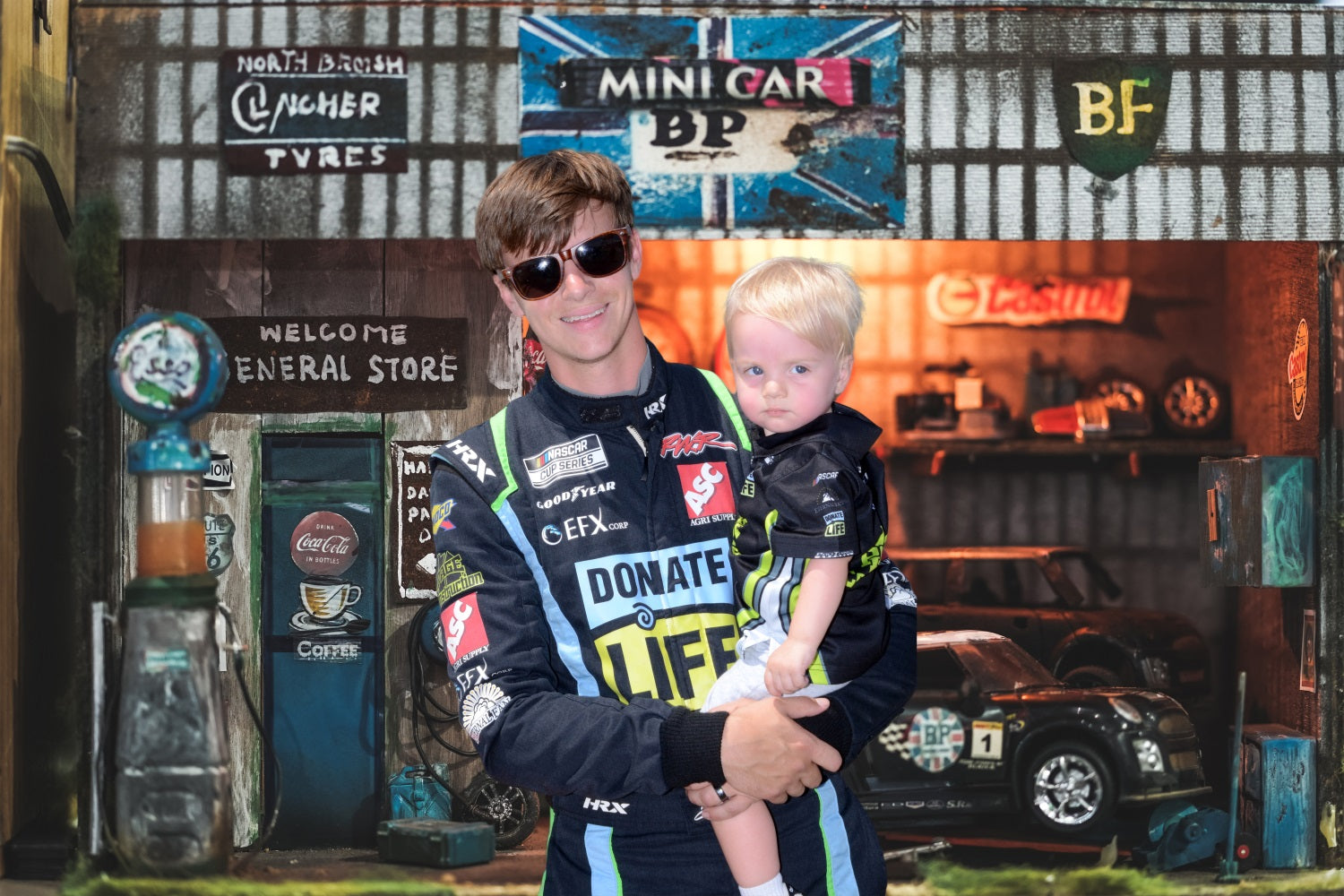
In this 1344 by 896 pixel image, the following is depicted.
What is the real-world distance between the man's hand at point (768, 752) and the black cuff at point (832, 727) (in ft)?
0.11

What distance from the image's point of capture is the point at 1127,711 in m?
7.81

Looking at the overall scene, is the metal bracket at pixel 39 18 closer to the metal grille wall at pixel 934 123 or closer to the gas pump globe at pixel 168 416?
the metal grille wall at pixel 934 123

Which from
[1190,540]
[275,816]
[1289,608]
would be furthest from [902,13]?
[1190,540]

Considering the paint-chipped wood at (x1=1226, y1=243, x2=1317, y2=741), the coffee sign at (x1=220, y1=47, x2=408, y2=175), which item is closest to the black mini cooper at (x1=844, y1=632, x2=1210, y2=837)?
the paint-chipped wood at (x1=1226, y1=243, x2=1317, y2=741)

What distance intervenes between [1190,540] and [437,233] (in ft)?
23.9

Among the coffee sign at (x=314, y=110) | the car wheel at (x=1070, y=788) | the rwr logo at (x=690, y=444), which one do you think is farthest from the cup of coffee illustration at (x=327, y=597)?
the rwr logo at (x=690, y=444)

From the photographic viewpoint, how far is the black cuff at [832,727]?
243cm

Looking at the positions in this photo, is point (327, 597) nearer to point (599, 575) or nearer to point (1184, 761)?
point (1184, 761)

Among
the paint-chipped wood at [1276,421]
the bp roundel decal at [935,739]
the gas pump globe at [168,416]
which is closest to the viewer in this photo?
the gas pump globe at [168,416]

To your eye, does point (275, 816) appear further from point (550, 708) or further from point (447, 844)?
point (550, 708)

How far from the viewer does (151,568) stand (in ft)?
20.0

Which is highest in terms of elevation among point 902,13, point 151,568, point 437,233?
point 902,13

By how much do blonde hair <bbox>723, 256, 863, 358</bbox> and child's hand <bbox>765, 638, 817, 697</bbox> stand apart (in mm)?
638

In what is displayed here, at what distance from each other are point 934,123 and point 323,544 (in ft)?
12.5
